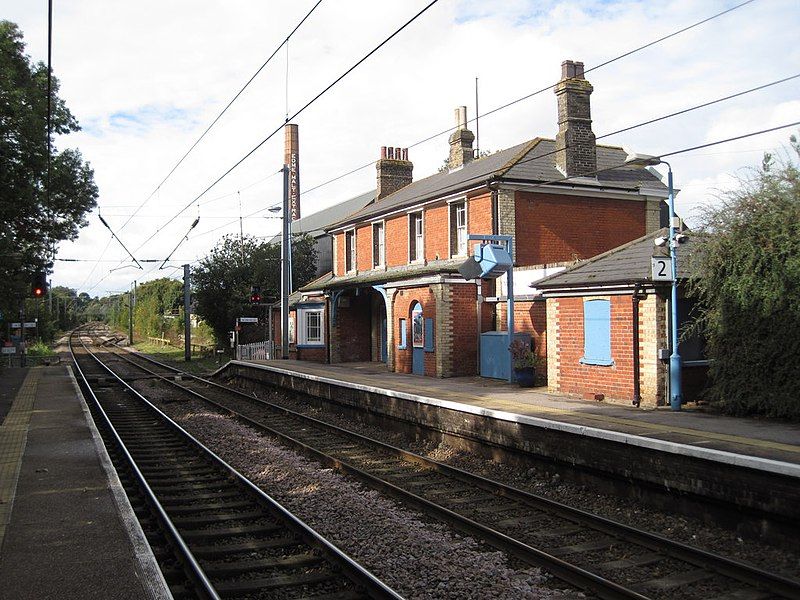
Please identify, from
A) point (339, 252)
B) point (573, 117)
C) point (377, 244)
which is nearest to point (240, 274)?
point (339, 252)

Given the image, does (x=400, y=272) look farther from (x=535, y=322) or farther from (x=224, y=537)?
(x=224, y=537)

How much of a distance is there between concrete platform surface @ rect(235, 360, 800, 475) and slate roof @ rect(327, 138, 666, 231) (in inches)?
256

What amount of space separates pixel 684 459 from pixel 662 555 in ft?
5.26

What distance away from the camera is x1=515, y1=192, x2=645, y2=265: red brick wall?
20.8 meters

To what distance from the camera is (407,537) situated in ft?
24.9

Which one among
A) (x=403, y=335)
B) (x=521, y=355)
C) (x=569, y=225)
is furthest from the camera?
(x=569, y=225)

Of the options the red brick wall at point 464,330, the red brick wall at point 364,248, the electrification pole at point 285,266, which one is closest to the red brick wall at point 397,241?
the red brick wall at point 364,248

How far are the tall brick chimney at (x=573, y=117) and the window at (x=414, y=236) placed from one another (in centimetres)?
522

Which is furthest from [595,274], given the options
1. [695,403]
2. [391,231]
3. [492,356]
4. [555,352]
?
[391,231]

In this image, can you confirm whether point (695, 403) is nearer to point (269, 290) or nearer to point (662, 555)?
point (662, 555)

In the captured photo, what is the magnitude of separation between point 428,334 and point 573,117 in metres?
8.06

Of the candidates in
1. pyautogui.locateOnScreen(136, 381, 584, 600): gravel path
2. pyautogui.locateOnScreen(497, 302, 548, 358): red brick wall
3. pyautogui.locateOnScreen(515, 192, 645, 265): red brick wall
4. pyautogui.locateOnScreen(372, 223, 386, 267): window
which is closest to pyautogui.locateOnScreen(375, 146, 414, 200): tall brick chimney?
pyautogui.locateOnScreen(372, 223, 386, 267): window

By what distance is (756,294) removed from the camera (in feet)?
36.4

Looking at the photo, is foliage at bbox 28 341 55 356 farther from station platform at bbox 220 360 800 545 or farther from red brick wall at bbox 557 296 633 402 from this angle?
red brick wall at bbox 557 296 633 402
